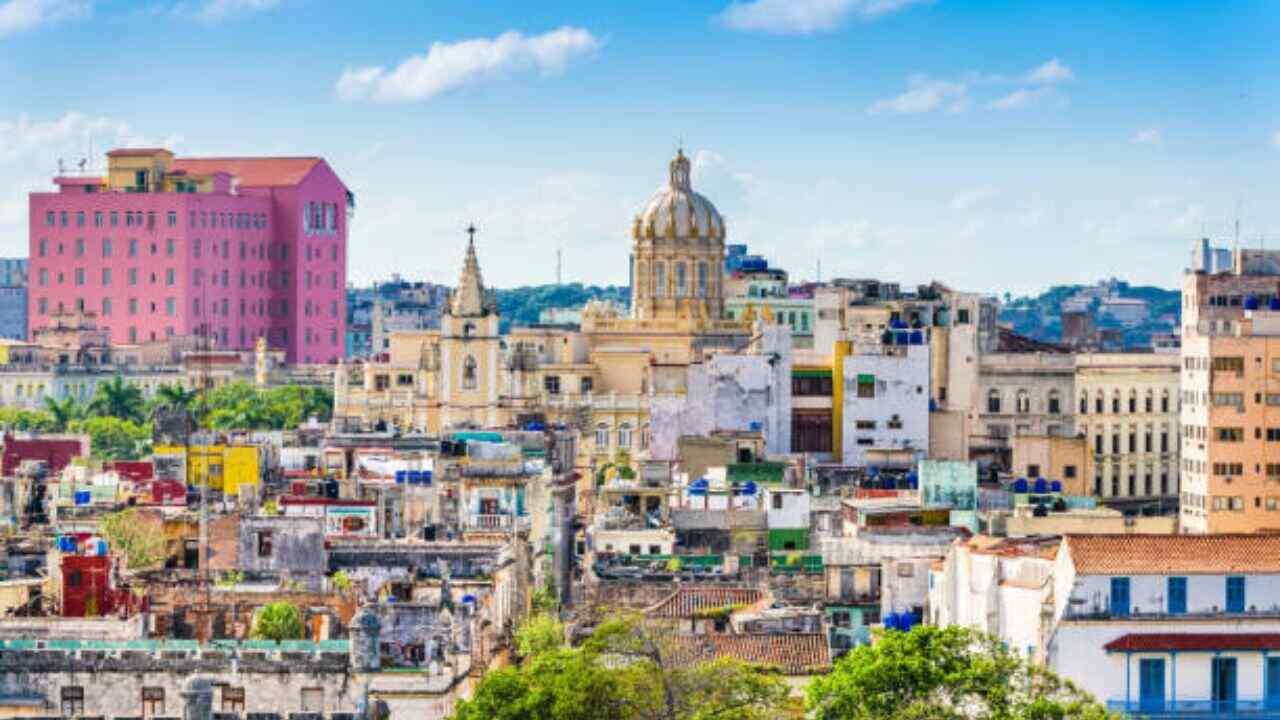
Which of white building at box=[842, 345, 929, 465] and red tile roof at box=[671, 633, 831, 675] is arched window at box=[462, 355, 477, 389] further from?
red tile roof at box=[671, 633, 831, 675]

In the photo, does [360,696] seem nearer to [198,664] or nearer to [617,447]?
[198,664]

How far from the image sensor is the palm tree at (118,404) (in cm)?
18825

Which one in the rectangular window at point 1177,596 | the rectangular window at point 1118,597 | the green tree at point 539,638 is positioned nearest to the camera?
the rectangular window at point 1118,597

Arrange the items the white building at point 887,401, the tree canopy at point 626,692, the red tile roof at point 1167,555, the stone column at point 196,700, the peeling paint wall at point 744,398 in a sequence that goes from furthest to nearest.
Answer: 1. the peeling paint wall at point 744,398
2. the white building at point 887,401
3. the red tile roof at point 1167,555
4. the tree canopy at point 626,692
5. the stone column at point 196,700

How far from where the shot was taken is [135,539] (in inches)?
3637

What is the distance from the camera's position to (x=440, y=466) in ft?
347

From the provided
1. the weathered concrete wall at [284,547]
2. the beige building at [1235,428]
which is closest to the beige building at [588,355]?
the beige building at [1235,428]

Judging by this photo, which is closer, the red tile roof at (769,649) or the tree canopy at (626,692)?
the tree canopy at (626,692)

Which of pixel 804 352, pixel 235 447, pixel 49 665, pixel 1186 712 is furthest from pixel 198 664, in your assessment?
pixel 804 352

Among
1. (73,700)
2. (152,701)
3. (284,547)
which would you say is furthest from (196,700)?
(284,547)

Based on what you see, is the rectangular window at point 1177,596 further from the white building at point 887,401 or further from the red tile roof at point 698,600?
the white building at point 887,401

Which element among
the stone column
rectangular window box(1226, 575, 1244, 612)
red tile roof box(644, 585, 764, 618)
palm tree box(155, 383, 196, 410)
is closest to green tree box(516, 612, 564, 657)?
red tile roof box(644, 585, 764, 618)

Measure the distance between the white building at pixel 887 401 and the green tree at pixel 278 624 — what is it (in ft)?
196

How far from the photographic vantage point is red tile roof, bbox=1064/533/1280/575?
61.5m
